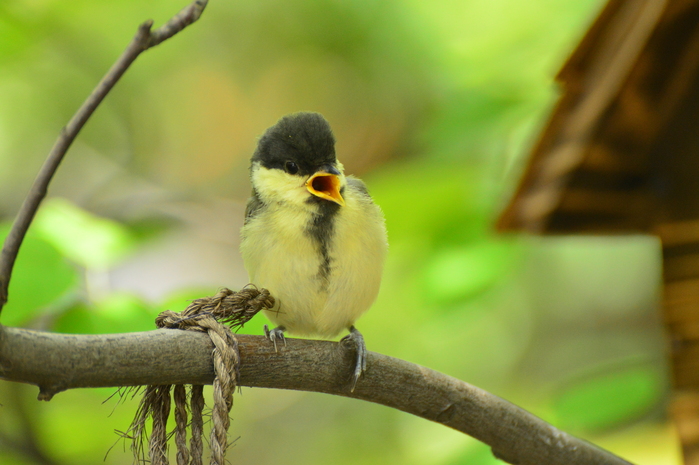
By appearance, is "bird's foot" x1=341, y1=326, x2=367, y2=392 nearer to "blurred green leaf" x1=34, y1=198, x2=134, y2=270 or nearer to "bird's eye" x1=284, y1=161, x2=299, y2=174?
"bird's eye" x1=284, y1=161, x2=299, y2=174

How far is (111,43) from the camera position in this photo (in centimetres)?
193

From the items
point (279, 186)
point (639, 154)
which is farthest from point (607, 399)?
point (279, 186)

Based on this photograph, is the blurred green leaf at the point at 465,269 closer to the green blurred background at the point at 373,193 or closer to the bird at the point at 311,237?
the green blurred background at the point at 373,193

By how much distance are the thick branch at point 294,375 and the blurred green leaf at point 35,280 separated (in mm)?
316

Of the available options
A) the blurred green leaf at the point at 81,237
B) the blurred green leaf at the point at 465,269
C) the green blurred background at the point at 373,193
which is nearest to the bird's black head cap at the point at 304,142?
the green blurred background at the point at 373,193

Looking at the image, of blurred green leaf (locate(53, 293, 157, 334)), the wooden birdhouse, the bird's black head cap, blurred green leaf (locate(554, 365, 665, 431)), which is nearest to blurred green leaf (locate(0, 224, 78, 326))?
blurred green leaf (locate(53, 293, 157, 334))

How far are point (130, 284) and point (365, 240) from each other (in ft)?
2.63

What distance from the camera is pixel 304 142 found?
86cm

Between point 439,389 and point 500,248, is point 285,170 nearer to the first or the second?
point 439,389

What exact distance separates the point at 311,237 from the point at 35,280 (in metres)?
0.36

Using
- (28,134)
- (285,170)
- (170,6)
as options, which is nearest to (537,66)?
(285,170)

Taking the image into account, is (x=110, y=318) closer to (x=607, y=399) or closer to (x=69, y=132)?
(x=69, y=132)

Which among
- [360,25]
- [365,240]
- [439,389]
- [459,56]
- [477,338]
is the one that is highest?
[360,25]

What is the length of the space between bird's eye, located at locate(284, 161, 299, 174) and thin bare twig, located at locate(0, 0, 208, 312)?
0.50m
